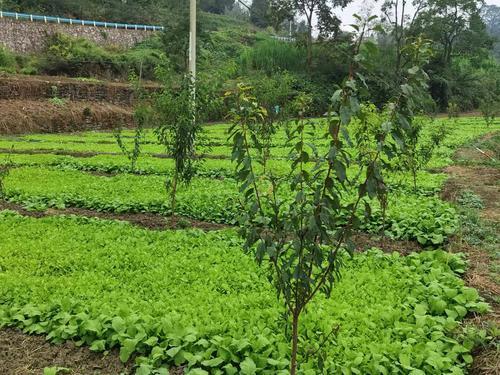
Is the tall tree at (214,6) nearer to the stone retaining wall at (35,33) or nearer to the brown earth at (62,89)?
the stone retaining wall at (35,33)

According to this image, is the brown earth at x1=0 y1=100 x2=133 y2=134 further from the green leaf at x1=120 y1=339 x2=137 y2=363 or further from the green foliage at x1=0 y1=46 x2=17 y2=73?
the green leaf at x1=120 y1=339 x2=137 y2=363

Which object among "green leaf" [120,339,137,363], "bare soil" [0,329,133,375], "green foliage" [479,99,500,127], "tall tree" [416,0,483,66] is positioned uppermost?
"tall tree" [416,0,483,66]

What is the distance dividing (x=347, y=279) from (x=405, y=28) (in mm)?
50368

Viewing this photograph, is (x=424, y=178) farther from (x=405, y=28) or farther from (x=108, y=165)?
(x=405, y=28)

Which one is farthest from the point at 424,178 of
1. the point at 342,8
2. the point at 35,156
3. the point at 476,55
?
the point at 476,55

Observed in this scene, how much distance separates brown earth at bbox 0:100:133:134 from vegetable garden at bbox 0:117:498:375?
1727 centimetres

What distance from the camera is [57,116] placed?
26875 mm

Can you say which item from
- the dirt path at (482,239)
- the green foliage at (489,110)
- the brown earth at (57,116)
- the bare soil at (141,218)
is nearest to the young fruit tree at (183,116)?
the bare soil at (141,218)

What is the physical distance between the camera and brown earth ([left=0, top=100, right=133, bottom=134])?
2494cm

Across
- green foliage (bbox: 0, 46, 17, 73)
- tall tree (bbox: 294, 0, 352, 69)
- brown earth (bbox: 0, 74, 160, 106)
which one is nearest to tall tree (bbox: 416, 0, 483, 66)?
tall tree (bbox: 294, 0, 352, 69)

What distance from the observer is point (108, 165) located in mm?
14203

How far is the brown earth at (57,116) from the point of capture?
24.9 meters

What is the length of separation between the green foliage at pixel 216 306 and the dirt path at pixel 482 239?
176 mm

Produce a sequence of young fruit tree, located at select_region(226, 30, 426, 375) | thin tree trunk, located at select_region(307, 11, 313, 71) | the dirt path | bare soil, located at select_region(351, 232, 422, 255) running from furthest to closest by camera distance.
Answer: thin tree trunk, located at select_region(307, 11, 313, 71) < bare soil, located at select_region(351, 232, 422, 255) < the dirt path < young fruit tree, located at select_region(226, 30, 426, 375)
